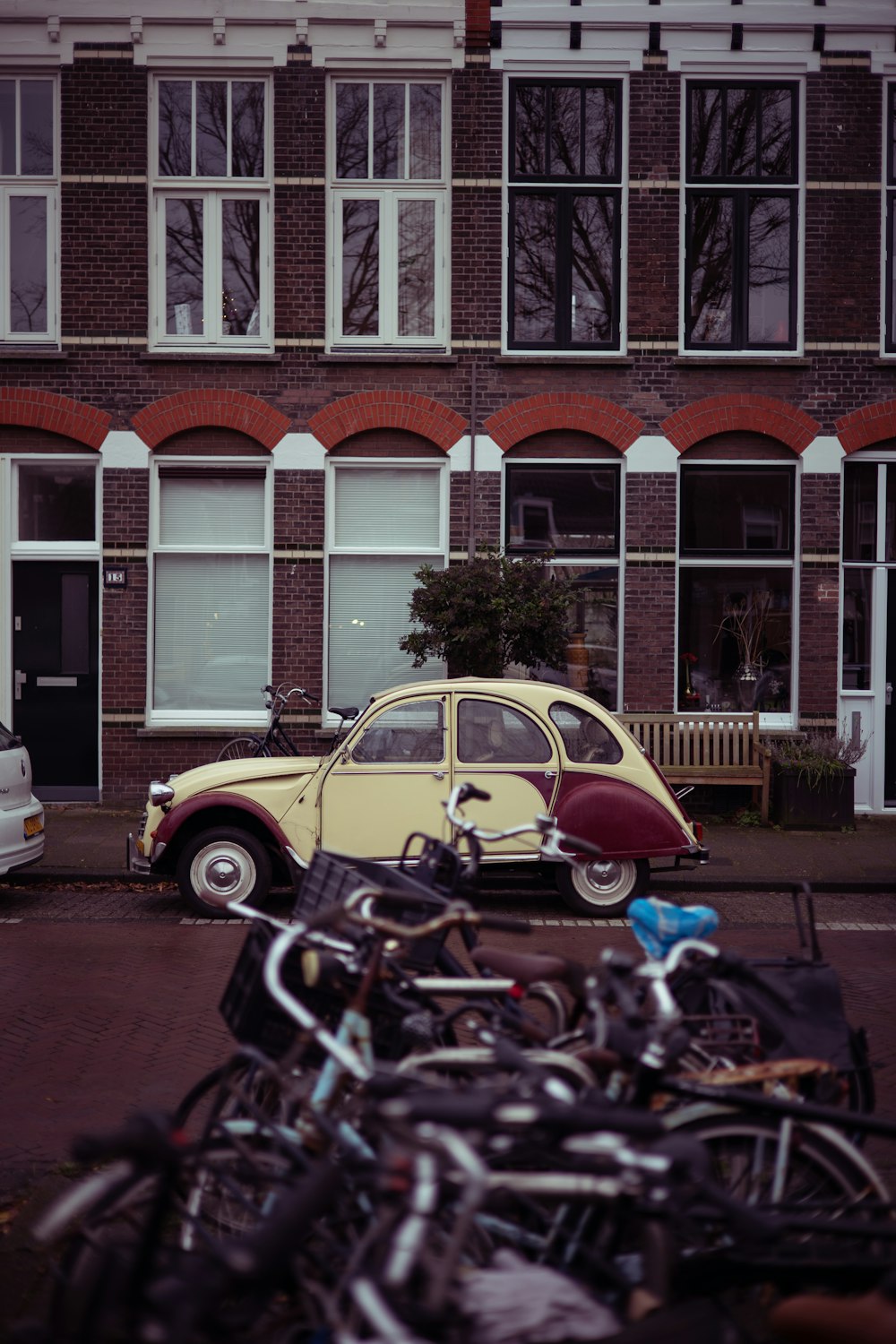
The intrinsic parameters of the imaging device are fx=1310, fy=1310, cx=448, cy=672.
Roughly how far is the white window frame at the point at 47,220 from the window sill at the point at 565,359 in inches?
188

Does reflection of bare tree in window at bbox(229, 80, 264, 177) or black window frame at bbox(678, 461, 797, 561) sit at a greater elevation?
reflection of bare tree in window at bbox(229, 80, 264, 177)

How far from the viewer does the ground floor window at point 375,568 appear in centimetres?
1396

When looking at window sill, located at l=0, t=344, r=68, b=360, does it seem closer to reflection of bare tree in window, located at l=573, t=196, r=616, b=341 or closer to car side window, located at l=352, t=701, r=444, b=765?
reflection of bare tree in window, located at l=573, t=196, r=616, b=341

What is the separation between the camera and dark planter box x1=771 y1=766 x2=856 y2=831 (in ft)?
41.8

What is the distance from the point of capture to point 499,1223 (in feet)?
9.20

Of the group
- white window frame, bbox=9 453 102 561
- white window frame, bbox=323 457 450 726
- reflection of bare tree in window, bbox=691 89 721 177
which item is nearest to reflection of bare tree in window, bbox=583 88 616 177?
reflection of bare tree in window, bbox=691 89 721 177

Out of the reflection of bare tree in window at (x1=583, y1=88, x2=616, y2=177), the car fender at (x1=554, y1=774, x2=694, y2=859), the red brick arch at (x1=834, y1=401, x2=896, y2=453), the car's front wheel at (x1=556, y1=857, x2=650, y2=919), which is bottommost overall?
the car's front wheel at (x1=556, y1=857, x2=650, y2=919)

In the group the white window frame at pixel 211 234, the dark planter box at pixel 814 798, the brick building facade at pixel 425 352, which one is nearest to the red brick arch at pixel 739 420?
the brick building facade at pixel 425 352

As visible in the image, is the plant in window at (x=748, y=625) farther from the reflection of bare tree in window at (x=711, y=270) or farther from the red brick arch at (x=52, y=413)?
the red brick arch at (x=52, y=413)

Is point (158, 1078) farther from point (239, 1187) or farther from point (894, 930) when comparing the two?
point (894, 930)

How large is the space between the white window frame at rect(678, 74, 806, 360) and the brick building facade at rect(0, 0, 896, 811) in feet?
0.14

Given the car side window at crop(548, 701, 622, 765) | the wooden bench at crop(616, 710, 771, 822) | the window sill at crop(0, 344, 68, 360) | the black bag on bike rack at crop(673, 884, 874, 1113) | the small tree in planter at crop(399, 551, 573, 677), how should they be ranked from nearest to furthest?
the black bag on bike rack at crop(673, 884, 874, 1113) < the car side window at crop(548, 701, 622, 765) < the small tree in planter at crop(399, 551, 573, 677) < the wooden bench at crop(616, 710, 771, 822) < the window sill at crop(0, 344, 68, 360)

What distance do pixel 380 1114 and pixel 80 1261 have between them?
39.9 inches

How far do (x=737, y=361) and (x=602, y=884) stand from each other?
673 centimetres
